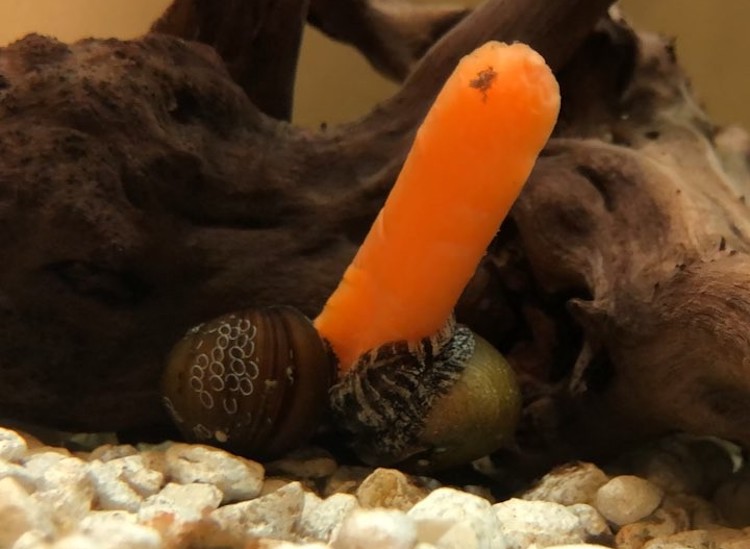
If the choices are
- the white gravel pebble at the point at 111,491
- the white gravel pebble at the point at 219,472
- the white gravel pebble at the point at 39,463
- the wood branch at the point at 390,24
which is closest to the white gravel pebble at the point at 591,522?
the white gravel pebble at the point at 219,472

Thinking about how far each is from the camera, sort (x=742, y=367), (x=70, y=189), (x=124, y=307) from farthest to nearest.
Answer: (x=124, y=307) → (x=70, y=189) → (x=742, y=367)

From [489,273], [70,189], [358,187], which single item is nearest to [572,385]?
[489,273]

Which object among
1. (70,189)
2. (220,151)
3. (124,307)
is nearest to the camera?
(70,189)

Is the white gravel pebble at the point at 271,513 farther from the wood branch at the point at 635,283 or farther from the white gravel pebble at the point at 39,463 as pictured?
the wood branch at the point at 635,283

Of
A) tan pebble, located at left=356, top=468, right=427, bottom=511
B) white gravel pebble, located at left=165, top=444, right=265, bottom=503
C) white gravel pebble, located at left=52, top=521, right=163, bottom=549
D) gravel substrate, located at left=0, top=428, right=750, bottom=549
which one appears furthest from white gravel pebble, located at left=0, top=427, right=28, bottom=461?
tan pebble, located at left=356, top=468, right=427, bottom=511

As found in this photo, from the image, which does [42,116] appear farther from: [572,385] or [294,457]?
[572,385]

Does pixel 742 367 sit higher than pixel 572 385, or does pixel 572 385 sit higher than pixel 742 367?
pixel 742 367

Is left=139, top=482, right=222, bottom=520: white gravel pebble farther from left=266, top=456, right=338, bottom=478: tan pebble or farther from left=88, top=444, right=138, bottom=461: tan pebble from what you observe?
left=266, top=456, right=338, bottom=478: tan pebble
